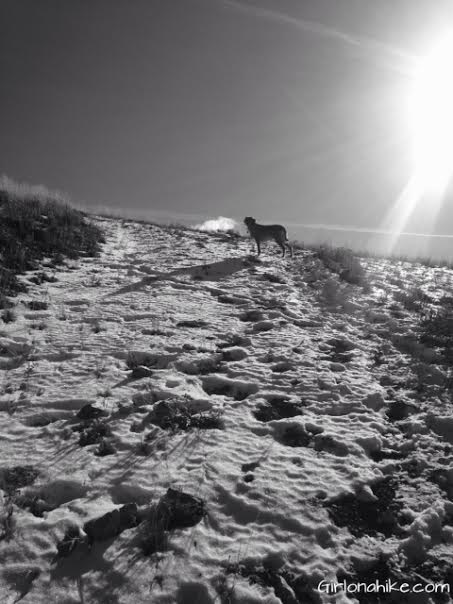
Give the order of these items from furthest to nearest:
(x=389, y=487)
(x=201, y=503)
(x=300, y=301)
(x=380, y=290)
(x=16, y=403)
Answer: (x=380, y=290) < (x=300, y=301) < (x=16, y=403) < (x=389, y=487) < (x=201, y=503)

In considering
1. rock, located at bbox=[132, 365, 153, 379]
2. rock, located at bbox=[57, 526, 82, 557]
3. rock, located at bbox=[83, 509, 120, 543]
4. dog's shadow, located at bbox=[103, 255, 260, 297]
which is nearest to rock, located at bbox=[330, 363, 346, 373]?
rock, located at bbox=[132, 365, 153, 379]

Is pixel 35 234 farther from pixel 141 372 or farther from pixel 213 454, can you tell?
pixel 213 454

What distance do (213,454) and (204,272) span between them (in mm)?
8325

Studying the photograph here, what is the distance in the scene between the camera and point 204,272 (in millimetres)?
12125

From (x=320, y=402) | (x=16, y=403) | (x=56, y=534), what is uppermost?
(x=320, y=402)

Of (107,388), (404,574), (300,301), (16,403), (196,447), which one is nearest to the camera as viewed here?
(404,574)

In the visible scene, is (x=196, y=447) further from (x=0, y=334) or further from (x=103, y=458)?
(x=0, y=334)

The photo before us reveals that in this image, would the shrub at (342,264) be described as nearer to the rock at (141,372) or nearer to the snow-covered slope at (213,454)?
the snow-covered slope at (213,454)

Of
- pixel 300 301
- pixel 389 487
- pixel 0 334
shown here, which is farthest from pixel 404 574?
pixel 300 301

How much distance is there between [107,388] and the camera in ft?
17.7

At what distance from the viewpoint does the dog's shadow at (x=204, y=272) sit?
1042 centimetres

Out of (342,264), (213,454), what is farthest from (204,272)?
(213,454)

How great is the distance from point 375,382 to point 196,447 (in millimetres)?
3540

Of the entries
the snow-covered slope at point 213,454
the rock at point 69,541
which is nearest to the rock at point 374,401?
the snow-covered slope at point 213,454
